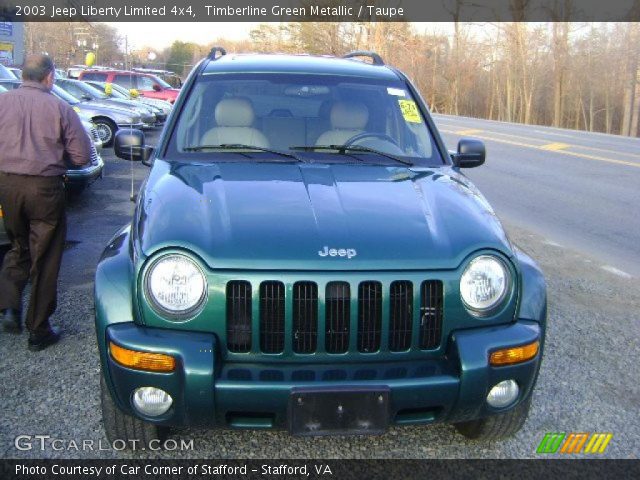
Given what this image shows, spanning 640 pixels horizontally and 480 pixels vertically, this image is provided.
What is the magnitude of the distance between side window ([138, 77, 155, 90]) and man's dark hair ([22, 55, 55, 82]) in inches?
934

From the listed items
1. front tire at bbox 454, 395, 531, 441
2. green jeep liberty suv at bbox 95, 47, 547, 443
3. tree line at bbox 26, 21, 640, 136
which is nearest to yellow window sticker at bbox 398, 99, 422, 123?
green jeep liberty suv at bbox 95, 47, 547, 443

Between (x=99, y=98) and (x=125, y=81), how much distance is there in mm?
7977

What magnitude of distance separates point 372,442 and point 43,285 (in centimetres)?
238

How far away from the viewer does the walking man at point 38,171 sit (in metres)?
4.46

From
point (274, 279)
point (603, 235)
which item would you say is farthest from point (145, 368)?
point (603, 235)

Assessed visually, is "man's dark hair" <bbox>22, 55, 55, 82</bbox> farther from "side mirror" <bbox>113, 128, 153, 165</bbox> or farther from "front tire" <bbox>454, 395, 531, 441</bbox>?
"front tire" <bbox>454, 395, 531, 441</bbox>

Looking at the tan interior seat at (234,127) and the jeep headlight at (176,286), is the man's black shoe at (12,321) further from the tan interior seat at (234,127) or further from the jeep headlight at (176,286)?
the jeep headlight at (176,286)

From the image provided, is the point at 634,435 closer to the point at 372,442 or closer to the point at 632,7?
the point at 372,442

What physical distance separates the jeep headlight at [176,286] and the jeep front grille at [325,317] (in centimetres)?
13

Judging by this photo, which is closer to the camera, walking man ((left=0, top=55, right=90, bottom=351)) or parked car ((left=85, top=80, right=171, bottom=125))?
walking man ((left=0, top=55, right=90, bottom=351))

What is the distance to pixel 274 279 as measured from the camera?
2.90m

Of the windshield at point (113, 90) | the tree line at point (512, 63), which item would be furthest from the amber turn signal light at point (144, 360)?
the tree line at point (512, 63)

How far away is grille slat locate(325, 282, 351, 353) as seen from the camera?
293 cm

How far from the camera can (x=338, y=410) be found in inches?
112
